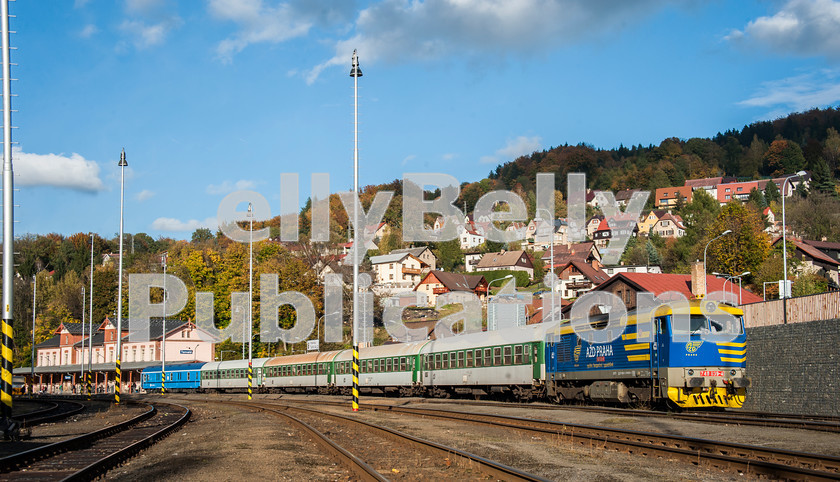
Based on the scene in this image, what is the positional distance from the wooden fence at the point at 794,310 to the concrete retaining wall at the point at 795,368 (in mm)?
901

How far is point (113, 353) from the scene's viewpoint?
95188 millimetres

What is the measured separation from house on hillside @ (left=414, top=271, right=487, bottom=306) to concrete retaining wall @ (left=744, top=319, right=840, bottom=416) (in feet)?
262

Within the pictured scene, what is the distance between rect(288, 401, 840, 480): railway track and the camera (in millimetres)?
11156

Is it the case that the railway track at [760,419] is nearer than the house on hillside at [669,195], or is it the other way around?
the railway track at [760,419]

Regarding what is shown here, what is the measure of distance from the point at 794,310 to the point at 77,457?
25.0m

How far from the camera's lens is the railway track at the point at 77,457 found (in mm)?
12242

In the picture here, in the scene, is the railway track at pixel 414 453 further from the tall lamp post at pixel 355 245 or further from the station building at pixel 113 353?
the station building at pixel 113 353

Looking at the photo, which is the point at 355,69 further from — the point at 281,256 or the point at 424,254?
the point at 424,254

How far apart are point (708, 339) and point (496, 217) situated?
125 metres

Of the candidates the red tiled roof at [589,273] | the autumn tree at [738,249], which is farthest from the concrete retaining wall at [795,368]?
the red tiled roof at [589,273]

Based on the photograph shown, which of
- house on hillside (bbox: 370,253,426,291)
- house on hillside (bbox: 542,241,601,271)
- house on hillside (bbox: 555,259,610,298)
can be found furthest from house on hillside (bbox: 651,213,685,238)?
house on hillside (bbox: 555,259,610,298)

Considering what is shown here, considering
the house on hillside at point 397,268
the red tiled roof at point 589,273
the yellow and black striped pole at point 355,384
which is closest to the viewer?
the yellow and black striped pole at point 355,384

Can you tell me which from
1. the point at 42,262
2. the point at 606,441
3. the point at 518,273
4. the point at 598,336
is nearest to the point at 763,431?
the point at 606,441

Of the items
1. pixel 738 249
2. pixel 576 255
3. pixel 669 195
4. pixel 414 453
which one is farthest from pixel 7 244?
pixel 669 195
